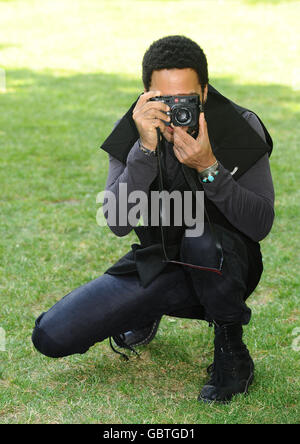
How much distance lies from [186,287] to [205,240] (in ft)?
1.00

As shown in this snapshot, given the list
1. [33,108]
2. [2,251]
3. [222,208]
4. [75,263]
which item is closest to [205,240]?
[222,208]

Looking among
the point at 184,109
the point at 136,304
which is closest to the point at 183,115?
the point at 184,109

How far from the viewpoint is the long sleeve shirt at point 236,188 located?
293 centimetres

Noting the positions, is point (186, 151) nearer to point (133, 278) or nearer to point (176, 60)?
point (176, 60)

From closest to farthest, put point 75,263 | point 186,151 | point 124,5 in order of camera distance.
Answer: point 186,151
point 75,263
point 124,5

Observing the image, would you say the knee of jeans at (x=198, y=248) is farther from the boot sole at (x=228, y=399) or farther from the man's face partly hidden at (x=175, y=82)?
the boot sole at (x=228, y=399)

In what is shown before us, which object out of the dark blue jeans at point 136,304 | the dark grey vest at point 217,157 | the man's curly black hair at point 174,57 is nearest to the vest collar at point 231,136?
the dark grey vest at point 217,157

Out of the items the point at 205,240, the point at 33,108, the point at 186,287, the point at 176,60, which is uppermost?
the point at 176,60

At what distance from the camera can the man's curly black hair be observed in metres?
2.91

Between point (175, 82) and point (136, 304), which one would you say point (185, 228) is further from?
point (175, 82)

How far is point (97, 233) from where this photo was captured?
5270mm

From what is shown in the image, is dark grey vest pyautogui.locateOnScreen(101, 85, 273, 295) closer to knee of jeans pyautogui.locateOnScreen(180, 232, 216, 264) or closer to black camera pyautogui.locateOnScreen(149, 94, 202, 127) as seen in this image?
knee of jeans pyautogui.locateOnScreen(180, 232, 216, 264)

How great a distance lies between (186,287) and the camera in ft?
10.5

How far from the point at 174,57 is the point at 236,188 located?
595mm
